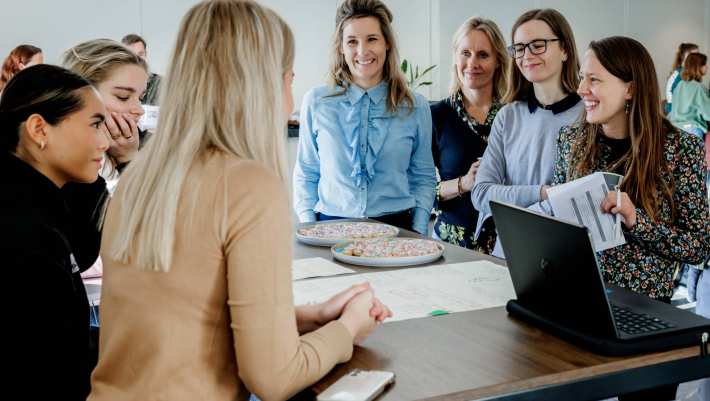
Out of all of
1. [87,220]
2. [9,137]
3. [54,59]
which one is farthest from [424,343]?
[54,59]

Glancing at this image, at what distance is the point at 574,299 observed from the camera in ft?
4.25

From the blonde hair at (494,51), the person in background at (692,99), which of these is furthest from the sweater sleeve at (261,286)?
the person in background at (692,99)

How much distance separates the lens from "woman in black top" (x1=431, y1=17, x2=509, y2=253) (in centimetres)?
271

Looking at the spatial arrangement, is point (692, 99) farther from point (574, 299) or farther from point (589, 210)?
point (574, 299)

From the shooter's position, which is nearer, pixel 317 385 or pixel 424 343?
pixel 317 385

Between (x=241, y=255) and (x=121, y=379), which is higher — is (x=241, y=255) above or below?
above

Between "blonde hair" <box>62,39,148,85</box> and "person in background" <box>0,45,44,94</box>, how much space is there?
3630mm

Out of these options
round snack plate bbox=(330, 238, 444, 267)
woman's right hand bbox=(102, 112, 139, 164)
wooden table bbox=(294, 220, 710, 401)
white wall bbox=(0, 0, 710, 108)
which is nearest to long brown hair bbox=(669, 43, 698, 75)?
white wall bbox=(0, 0, 710, 108)

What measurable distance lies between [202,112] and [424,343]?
22.2 inches

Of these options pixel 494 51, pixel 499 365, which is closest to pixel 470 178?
pixel 494 51

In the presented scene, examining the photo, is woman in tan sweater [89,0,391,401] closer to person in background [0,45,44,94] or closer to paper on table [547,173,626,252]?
paper on table [547,173,626,252]

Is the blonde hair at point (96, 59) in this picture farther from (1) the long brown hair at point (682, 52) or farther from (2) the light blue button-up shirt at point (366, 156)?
(1) the long brown hair at point (682, 52)

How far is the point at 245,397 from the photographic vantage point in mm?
1189

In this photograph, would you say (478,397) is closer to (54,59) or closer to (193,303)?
(193,303)
